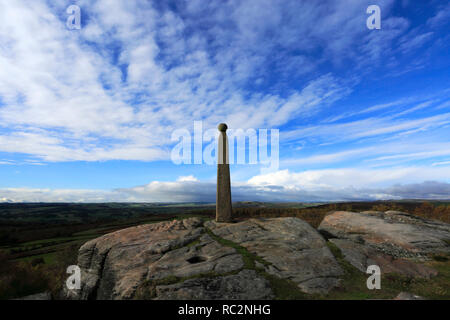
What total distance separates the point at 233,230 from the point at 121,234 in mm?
9357

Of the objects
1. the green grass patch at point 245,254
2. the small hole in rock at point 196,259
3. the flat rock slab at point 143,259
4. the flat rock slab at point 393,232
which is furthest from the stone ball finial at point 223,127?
→ the flat rock slab at point 393,232

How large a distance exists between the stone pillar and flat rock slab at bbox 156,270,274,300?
31.3 feet

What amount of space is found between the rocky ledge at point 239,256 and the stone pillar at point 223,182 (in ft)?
5.46

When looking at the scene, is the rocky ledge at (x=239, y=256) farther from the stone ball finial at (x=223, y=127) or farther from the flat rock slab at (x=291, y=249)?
the stone ball finial at (x=223, y=127)

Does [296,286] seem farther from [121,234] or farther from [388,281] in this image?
[121,234]

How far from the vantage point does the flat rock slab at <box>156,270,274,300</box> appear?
9.23 m

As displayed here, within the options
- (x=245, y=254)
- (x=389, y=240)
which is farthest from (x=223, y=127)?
(x=389, y=240)

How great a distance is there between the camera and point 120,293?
10.4m

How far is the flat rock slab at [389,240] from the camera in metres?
13.6

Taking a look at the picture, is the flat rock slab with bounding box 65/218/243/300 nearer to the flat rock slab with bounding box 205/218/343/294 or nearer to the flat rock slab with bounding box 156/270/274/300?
→ the flat rock slab with bounding box 156/270/274/300

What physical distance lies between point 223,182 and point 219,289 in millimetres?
11425

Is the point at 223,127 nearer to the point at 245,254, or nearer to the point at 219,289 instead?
the point at 245,254

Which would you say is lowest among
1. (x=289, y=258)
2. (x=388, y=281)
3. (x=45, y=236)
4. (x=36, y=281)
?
(x=45, y=236)
